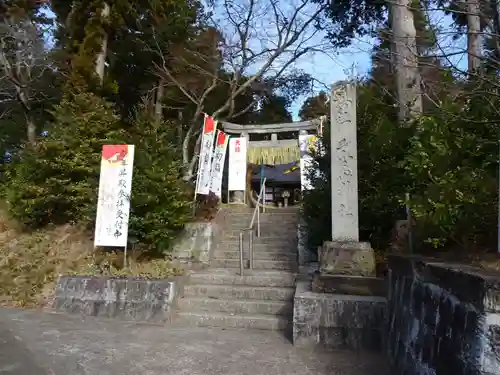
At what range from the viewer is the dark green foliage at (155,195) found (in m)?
7.53

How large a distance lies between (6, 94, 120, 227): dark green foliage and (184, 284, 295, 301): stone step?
3.08m

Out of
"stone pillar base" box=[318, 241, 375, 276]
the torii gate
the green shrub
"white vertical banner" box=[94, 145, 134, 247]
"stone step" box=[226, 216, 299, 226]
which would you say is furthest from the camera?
the torii gate

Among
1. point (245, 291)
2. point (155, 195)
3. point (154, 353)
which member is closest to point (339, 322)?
point (245, 291)

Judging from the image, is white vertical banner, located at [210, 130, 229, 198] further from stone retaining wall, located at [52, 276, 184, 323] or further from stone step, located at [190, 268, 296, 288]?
stone retaining wall, located at [52, 276, 184, 323]

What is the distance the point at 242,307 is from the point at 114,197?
2.91m

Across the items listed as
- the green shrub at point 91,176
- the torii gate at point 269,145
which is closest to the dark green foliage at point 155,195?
the green shrub at point 91,176

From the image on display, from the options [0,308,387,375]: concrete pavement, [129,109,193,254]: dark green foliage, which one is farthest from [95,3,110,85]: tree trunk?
[0,308,387,375]: concrete pavement

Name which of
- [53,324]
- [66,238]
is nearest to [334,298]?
[53,324]

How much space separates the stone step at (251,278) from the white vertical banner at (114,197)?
4.69 ft

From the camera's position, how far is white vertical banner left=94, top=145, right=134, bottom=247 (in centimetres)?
708

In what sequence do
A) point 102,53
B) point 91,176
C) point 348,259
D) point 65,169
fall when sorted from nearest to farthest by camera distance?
point 348,259 < point 65,169 < point 91,176 < point 102,53

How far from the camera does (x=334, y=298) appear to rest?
16.5 feet

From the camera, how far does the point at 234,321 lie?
5.86 meters

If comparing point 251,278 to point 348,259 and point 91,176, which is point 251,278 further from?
point 91,176
